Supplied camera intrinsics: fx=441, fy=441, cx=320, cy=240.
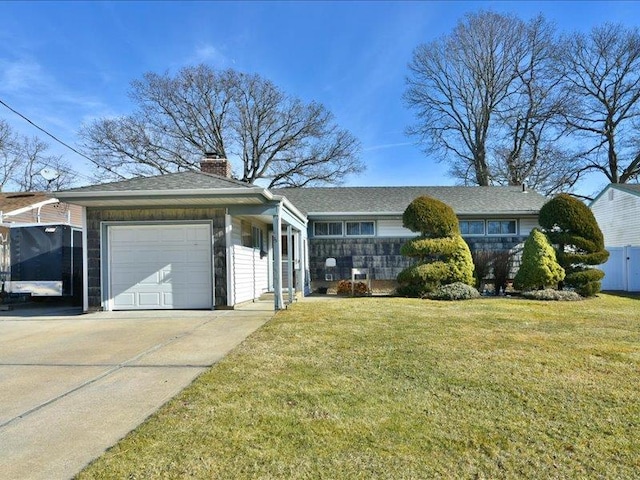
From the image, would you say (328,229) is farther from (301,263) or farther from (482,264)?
(482,264)

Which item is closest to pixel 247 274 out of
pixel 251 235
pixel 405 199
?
pixel 251 235

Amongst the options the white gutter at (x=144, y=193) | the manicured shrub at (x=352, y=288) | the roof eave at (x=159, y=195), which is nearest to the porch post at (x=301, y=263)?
the manicured shrub at (x=352, y=288)

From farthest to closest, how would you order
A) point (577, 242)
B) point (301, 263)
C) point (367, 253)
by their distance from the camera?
point (367, 253) < point (301, 263) < point (577, 242)

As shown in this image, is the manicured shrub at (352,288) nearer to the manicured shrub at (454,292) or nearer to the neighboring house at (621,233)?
the manicured shrub at (454,292)

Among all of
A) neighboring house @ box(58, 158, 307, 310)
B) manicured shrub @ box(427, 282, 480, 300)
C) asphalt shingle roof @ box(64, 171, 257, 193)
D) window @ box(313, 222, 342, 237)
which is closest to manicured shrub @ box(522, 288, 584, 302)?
manicured shrub @ box(427, 282, 480, 300)

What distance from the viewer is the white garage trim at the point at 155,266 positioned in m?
10.2

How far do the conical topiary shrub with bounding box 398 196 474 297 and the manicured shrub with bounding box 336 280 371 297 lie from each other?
140 centimetres

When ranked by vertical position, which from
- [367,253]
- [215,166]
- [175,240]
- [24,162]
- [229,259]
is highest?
[24,162]

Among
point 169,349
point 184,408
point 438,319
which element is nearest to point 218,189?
point 169,349

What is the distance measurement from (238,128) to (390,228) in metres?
17.2

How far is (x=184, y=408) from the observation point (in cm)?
365

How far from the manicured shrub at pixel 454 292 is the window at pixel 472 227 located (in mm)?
4173

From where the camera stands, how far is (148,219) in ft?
33.3

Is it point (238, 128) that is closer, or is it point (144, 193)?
point (144, 193)
